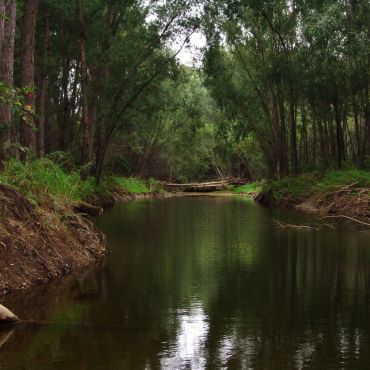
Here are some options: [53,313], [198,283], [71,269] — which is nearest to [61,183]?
[71,269]

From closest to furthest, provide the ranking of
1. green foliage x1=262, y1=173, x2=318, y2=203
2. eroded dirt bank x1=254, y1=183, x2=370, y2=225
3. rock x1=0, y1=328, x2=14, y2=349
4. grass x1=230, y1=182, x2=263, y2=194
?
rock x1=0, y1=328, x2=14, y2=349 → eroded dirt bank x1=254, y1=183, x2=370, y2=225 → green foliage x1=262, y1=173, x2=318, y2=203 → grass x1=230, y1=182, x2=263, y2=194

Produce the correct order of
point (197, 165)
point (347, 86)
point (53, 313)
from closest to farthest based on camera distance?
point (53, 313) < point (347, 86) < point (197, 165)

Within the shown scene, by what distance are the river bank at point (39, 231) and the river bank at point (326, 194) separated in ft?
34.2

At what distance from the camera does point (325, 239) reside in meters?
15.0

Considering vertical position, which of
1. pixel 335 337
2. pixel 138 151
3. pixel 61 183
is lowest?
pixel 335 337

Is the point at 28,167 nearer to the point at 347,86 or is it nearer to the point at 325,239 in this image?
the point at 325,239

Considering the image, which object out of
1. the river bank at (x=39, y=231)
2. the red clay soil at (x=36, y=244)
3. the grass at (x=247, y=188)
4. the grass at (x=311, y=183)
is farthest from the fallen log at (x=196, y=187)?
the red clay soil at (x=36, y=244)

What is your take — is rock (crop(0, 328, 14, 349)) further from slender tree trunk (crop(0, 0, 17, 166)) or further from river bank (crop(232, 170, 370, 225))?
river bank (crop(232, 170, 370, 225))

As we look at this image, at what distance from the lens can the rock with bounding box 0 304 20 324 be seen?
6633mm

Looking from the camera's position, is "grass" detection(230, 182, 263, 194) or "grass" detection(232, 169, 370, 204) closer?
"grass" detection(232, 169, 370, 204)

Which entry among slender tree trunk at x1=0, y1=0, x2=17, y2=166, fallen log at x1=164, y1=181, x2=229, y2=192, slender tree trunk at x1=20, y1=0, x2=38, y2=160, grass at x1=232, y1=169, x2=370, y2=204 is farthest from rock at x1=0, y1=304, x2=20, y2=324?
fallen log at x1=164, y1=181, x2=229, y2=192

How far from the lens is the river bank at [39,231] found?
882cm

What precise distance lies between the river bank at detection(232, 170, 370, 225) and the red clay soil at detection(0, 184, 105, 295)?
1078cm

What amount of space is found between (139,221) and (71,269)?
10.0 meters
